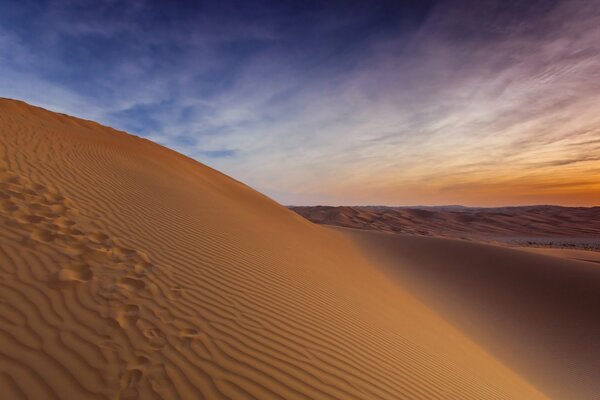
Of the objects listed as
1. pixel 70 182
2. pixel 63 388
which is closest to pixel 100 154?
pixel 70 182

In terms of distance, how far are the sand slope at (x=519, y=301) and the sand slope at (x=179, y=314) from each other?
1.28 metres

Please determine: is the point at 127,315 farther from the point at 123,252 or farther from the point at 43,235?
the point at 43,235

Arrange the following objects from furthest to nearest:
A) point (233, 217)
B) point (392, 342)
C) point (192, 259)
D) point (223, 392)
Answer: point (233, 217)
point (192, 259)
point (392, 342)
point (223, 392)

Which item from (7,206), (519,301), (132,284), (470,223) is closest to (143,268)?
(132,284)

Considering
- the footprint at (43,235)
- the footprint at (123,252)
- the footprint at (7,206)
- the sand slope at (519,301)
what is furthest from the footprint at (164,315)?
the sand slope at (519,301)

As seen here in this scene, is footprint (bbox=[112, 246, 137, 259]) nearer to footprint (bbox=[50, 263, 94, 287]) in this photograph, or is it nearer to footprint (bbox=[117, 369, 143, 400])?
footprint (bbox=[50, 263, 94, 287])

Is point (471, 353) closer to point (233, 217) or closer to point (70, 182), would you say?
point (233, 217)

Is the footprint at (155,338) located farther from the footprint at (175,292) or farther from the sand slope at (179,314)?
the footprint at (175,292)

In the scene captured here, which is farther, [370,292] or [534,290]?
[534,290]

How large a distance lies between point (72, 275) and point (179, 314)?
4.31ft

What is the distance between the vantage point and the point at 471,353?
5645 mm

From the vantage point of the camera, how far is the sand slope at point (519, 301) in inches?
254

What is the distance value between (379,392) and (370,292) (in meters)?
3.77

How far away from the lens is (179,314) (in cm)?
319
